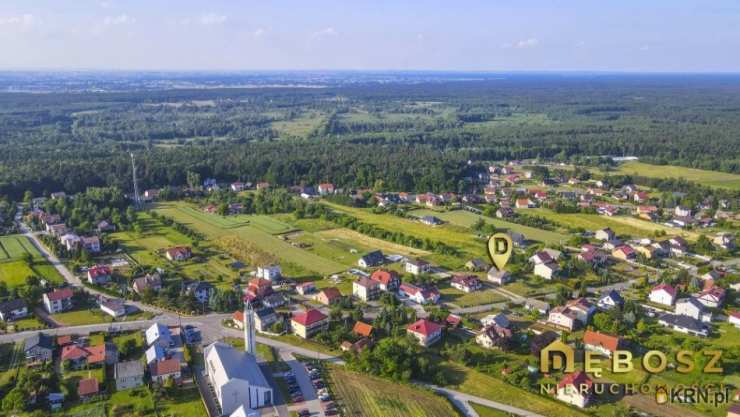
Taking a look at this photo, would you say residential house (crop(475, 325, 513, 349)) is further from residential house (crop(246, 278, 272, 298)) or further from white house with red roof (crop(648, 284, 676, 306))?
residential house (crop(246, 278, 272, 298))

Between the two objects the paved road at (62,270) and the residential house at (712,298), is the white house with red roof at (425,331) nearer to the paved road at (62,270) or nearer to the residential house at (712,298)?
the paved road at (62,270)

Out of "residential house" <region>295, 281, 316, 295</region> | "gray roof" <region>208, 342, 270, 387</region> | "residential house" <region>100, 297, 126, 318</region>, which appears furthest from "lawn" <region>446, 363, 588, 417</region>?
"residential house" <region>100, 297, 126, 318</region>

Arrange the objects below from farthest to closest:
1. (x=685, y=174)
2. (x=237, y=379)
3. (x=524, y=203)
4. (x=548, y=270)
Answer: (x=685, y=174) → (x=524, y=203) → (x=548, y=270) → (x=237, y=379)

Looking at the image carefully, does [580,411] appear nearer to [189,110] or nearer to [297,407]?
[297,407]

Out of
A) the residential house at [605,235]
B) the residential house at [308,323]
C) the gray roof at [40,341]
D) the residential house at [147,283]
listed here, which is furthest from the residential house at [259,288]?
the residential house at [605,235]

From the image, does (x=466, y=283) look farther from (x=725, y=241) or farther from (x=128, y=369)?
(x=725, y=241)

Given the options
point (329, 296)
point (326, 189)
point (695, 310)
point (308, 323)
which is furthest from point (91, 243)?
point (695, 310)
